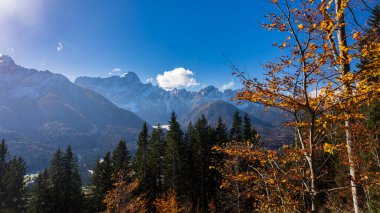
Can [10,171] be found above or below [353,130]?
below

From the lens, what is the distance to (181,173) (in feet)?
136

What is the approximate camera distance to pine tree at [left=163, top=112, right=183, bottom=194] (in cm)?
4075

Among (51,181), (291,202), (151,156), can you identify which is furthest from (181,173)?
(291,202)

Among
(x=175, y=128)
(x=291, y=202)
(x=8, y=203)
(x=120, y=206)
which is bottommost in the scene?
(x=8, y=203)

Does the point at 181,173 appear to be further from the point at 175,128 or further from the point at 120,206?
the point at 120,206

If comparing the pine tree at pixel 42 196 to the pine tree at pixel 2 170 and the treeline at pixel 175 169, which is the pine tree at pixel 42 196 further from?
the pine tree at pixel 2 170

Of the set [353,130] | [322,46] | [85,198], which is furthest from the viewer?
[85,198]

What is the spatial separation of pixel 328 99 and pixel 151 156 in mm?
42771

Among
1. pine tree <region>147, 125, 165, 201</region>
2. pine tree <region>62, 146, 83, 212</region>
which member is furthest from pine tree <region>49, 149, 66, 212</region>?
pine tree <region>147, 125, 165, 201</region>

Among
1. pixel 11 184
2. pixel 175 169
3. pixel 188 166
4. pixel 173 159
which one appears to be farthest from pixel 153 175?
pixel 11 184

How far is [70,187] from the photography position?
45.5 metres

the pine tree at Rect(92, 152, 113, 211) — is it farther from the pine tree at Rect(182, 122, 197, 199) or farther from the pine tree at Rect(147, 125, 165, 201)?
the pine tree at Rect(182, 122, 197, 199)

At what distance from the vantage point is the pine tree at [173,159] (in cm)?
4075

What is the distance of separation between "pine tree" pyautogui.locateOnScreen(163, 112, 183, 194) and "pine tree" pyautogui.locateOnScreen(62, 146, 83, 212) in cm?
1650
